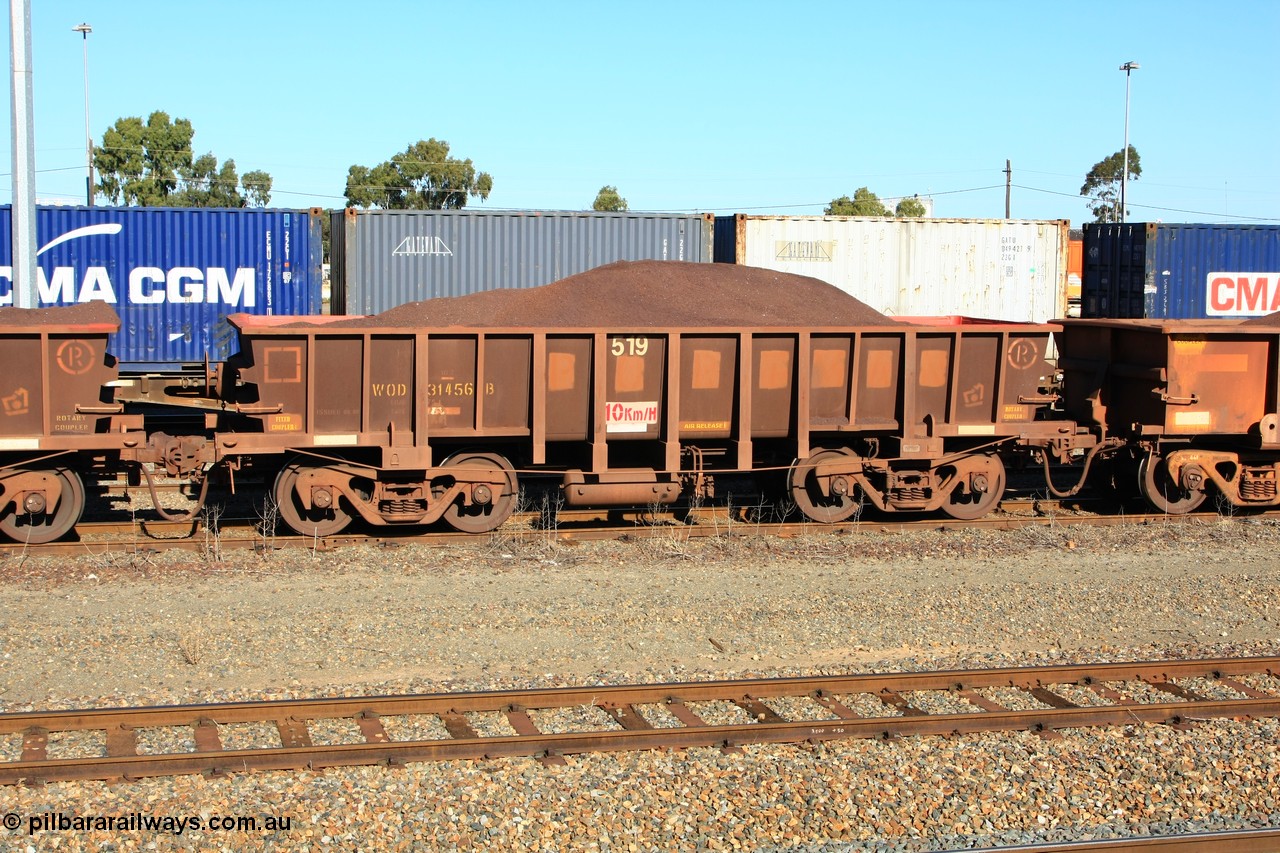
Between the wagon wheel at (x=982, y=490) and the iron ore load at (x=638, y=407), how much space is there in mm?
27

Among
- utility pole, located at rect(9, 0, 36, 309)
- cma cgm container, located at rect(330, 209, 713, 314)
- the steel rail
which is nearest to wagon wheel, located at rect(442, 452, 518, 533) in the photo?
utility pole, located at rect(9, 0, 36, 309)

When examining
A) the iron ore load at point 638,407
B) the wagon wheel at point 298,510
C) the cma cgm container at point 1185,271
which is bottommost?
the wagon wheel at point 298,510

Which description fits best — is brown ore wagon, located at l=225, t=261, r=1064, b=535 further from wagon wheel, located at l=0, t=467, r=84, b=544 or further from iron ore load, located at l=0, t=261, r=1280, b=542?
wagon wheel, located at l=0, t=467, r=84, b=544

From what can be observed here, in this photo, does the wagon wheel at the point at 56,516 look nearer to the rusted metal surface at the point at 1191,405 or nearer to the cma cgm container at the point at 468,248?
the cma cgm container at the point at 468,248

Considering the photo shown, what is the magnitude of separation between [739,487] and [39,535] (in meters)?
7.88

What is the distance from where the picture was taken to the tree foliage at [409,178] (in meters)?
70.3

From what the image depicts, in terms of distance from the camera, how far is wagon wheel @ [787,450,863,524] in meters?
12.8

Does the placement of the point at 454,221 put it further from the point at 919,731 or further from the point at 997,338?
the point at 919,731

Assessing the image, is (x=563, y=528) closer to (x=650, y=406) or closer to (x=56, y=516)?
(x=650, y=406)

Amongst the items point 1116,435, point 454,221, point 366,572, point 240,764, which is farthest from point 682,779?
point 454,221

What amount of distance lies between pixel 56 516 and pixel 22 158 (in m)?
5.93

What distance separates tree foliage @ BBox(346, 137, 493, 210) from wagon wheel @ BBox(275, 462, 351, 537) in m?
60.2

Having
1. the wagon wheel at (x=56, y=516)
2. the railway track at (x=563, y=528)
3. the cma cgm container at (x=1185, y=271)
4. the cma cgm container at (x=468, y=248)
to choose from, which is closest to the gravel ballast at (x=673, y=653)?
the railway track at (x=563, y=528)
